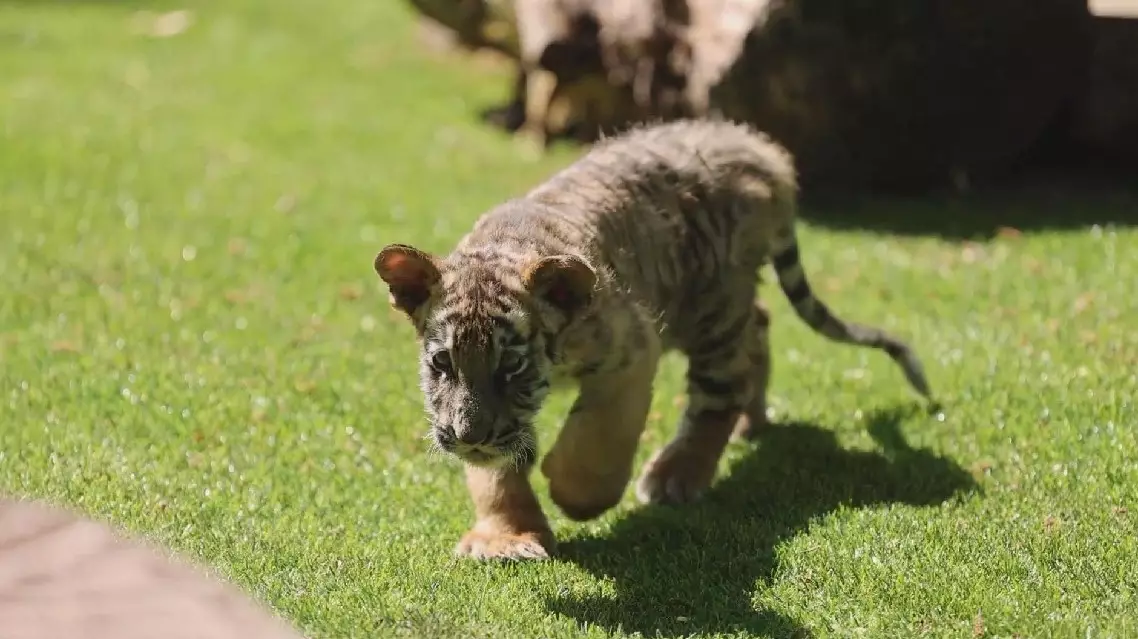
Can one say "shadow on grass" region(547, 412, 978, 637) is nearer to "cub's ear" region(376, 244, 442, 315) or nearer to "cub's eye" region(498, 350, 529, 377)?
"cub's eye" region(498, 350, 529, 377)

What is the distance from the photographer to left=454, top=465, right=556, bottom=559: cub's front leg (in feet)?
17.4

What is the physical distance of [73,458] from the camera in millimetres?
5867

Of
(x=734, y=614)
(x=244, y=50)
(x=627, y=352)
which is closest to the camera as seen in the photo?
(x=734, y=614)

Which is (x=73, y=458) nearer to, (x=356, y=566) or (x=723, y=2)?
(x=356, y=566)

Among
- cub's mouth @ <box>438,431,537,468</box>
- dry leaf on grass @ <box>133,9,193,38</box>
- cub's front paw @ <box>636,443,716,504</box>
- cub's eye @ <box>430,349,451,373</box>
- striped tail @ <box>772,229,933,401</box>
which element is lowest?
dry leaf on grass @ <box>133,9,193,38</box>

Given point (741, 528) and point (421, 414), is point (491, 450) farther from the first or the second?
point (421, 414)

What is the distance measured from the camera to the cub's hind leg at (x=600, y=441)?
Result: 5352 millimetres

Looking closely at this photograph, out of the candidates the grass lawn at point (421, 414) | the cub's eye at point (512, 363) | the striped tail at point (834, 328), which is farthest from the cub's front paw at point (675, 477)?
the cub's eye at point (512, 363)

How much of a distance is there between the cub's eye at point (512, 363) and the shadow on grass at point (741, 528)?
862mm

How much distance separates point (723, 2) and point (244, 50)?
7571 millimetres

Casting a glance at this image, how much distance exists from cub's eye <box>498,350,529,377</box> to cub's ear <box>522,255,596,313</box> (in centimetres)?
25

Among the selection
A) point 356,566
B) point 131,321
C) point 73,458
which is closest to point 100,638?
point 356,566

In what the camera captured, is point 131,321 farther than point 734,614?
Yes

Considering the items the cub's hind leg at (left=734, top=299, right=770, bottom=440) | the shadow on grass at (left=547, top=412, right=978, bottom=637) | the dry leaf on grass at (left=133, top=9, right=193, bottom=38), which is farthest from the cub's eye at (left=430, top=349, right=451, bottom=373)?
the dry leaf on grass at (left=133, top=9, right=193, bottom=38)
